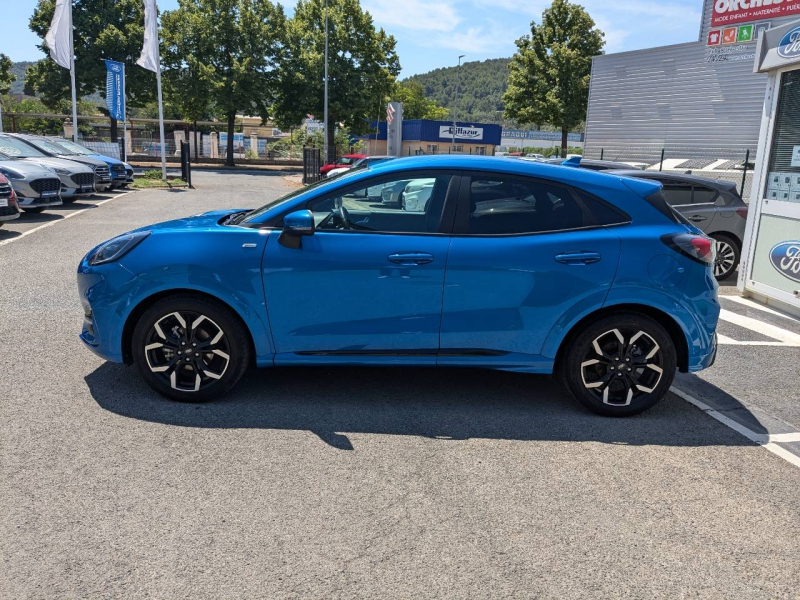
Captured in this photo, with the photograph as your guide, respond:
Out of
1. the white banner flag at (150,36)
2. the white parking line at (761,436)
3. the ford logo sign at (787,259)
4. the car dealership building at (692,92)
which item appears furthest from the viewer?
the white banner flag at (150,36)

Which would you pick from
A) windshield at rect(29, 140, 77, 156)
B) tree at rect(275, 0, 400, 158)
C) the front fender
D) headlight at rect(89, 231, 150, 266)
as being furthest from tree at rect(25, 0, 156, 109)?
the front fender

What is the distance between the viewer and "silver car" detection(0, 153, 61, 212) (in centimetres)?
1380

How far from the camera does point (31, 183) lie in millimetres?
13891

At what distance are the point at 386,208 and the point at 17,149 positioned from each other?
51.2ft

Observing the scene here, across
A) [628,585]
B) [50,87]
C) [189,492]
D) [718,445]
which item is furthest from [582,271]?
[50,87]

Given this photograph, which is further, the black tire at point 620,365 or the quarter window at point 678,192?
the quarter window at point 678,192

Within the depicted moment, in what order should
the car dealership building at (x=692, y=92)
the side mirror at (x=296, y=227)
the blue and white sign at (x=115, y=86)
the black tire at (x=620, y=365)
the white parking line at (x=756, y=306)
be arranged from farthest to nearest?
the blue and white sign at (x=115, y=86) < the car dealership building at (x=692, y=92) < the white parking line at (x=756, y=306) < the black tire at (x=620, y=365) < the side mirror at (x=296, y=227)

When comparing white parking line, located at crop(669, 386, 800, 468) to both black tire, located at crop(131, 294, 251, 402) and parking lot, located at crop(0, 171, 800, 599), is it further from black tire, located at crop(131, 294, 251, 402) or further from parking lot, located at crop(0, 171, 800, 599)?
black tire, located at crop(131, 294, 251, 402)

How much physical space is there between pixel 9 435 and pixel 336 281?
6.89 feet

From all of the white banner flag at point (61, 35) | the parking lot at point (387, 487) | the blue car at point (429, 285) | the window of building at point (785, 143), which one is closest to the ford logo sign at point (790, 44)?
the window of building at point (785, 143)

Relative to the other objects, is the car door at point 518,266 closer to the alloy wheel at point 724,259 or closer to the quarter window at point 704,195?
the quarter window at point 704,195

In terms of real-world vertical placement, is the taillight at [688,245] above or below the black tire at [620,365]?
above

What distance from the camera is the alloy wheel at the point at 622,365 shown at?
4500 millimetres

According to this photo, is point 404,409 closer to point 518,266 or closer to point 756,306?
point 518,266
